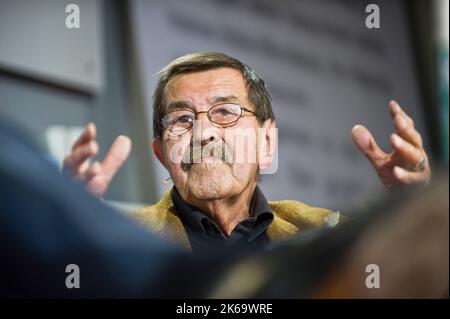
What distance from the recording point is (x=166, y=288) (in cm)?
179

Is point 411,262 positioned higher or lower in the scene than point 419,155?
lower

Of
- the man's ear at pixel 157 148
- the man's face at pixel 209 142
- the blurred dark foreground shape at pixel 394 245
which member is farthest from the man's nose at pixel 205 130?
the blurred dark foreground shape at pixel 394 245

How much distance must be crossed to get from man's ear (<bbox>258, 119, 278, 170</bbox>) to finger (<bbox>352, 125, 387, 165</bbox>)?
24cm

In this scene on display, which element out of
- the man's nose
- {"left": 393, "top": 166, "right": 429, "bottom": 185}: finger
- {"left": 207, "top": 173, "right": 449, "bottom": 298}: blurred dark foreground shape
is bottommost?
{"left": 207, "top": 173, "right": 449, "bottom": 298}: blurred dark foreground shape

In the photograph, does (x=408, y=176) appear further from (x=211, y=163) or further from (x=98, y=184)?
(x=98, y=184)

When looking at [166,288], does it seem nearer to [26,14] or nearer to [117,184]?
[117,184]

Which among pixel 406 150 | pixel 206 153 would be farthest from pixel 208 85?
pixel 406 150

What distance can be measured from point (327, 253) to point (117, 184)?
0.95 meters

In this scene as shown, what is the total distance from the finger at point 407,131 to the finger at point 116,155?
77 cm

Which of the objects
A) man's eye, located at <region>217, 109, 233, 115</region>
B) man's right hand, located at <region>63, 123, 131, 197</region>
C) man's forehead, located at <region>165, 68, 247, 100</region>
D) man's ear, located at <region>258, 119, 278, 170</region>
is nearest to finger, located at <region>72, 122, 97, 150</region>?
man's right hand, located at <region>63, 123, 131, 197</region>

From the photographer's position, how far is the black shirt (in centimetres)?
177

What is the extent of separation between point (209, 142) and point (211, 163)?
0.06 meters

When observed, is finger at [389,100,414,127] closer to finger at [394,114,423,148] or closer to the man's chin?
finger at [394,114,423,148]
